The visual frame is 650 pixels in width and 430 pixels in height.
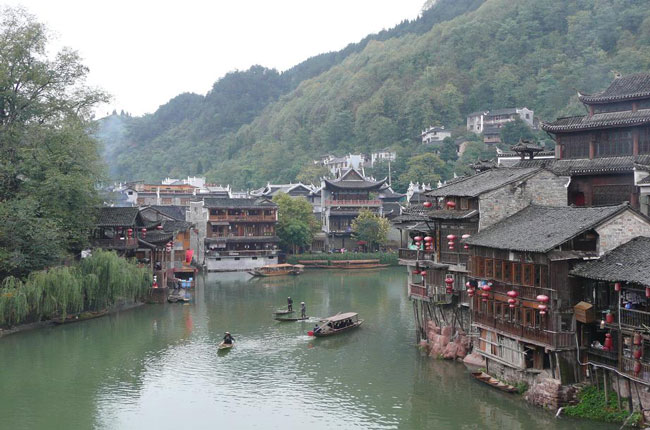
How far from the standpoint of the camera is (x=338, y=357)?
3431 cm

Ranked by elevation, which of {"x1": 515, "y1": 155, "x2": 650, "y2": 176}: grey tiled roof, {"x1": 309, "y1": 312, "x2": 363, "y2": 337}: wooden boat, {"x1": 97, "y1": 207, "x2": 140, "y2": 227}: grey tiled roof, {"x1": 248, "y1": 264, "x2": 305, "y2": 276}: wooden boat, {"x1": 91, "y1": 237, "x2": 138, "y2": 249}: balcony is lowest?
{"x1": 309, "y1": 312, "x2": 363, "y2": 337}: wooden boat

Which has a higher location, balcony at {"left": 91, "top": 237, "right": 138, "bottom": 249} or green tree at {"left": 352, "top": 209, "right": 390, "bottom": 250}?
green tree at {"left": 352, "top": 209, "right": 390, "bottom": 250}

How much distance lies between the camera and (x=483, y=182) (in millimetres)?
31578

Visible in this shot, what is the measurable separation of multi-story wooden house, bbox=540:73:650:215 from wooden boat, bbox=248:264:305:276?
40231 mm

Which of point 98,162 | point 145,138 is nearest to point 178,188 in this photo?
point 98,162

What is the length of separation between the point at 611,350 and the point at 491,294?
5.54m

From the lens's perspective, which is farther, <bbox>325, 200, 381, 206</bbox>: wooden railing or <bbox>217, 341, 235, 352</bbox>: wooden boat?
<bbox>325, 200, 381, 206</bbox>: wooden railing

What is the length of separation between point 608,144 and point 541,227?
10.9 meters

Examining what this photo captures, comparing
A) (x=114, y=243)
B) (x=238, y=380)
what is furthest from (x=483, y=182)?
(x=114, y=243)

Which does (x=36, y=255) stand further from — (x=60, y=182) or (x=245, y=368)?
(x=245, y=368)

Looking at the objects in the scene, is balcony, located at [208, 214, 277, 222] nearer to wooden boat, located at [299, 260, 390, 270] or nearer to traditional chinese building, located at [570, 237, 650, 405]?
wooden boat, located at [299, 260, 390, 270]

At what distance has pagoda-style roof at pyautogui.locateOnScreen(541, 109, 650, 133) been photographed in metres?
32.4

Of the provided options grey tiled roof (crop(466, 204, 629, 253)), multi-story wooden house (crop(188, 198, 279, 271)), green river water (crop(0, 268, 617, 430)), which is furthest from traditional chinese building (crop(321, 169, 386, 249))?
grey tiled roof (crop(466, 204, 629, 253))

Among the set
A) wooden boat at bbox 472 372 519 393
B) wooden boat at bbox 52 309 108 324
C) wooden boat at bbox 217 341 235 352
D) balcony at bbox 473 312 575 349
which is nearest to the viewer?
balcony at bbox 473 312 575 349
